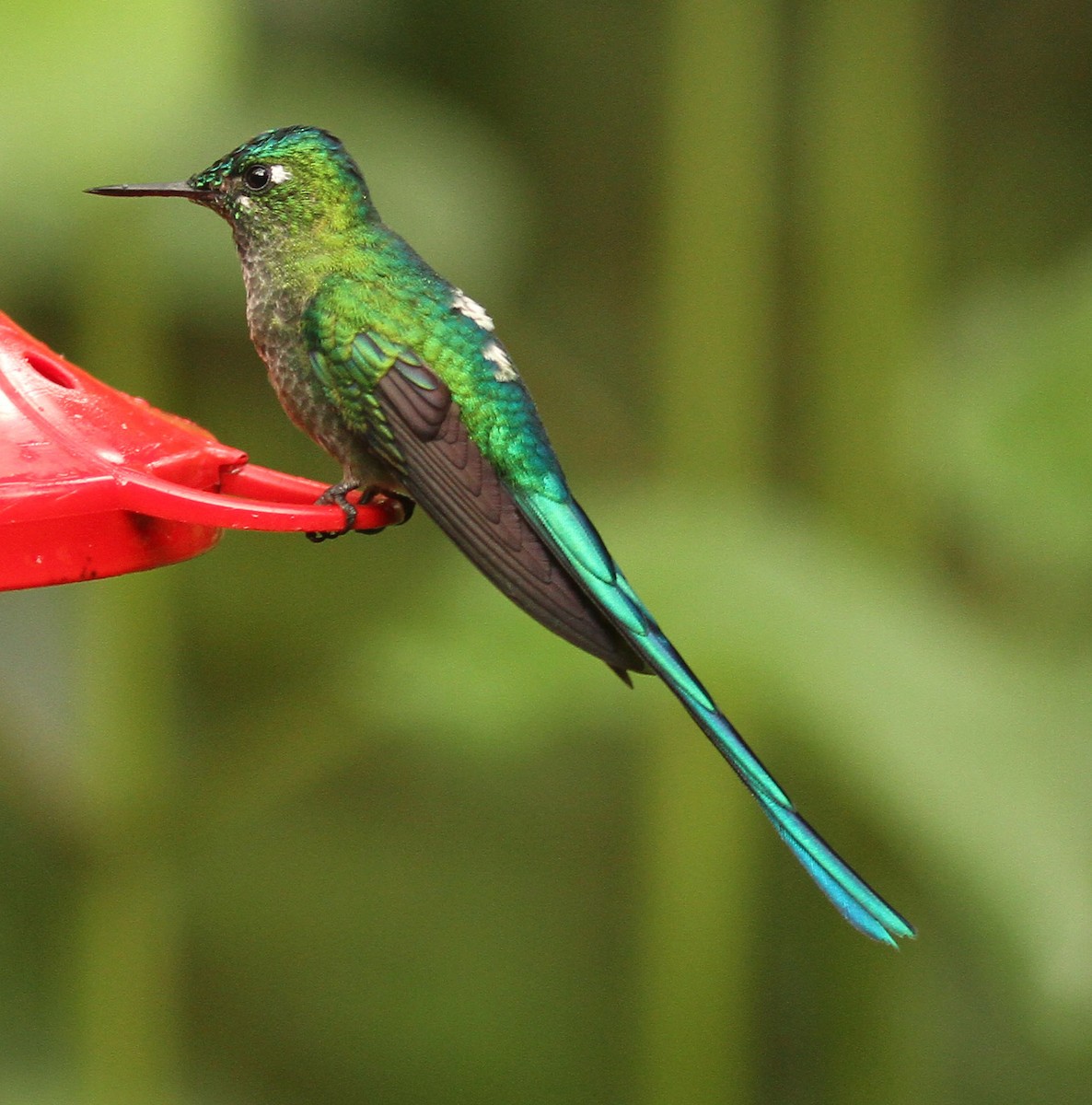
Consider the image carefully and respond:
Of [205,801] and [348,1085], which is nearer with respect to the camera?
[205,801]

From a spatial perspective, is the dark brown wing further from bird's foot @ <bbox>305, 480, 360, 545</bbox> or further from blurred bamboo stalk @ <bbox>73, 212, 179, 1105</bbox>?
blurred bamboo stalk @ <bbox>73, 212, 179, 1105</bbox>

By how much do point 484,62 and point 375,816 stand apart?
2.56m

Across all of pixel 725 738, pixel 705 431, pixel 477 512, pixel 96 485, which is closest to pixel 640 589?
pixel 705 431

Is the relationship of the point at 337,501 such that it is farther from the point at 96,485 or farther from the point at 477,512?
the point at 96,485

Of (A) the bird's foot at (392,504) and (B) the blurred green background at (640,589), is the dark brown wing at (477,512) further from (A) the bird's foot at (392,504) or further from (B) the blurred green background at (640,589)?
(B) the blurred green background at (640,589)

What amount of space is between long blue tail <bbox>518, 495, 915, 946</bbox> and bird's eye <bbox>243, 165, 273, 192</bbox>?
2.06ft

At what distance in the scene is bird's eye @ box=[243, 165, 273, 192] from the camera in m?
2.19

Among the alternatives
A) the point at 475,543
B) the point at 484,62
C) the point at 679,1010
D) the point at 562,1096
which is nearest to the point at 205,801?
the point at 679,1010

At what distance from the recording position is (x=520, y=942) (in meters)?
5.50

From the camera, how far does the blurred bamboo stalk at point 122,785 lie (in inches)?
121

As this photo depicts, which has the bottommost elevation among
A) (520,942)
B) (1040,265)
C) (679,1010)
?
(520,942)

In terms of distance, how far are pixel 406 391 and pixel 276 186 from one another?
36 centimetres

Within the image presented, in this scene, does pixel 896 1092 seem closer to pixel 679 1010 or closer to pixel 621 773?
pixel 679 1010

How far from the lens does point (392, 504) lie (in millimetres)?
2086
